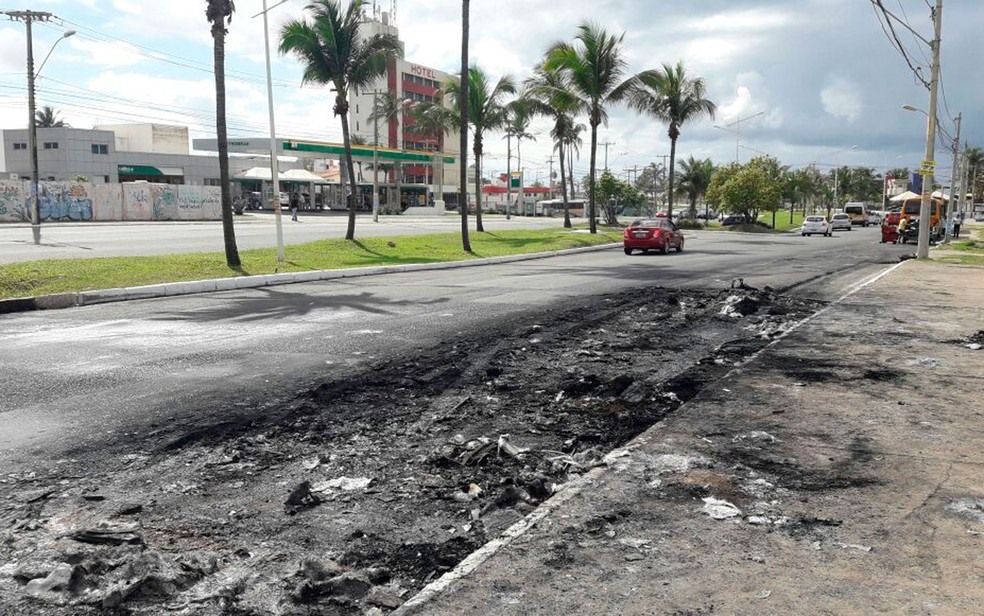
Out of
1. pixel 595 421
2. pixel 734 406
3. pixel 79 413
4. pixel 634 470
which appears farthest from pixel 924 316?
pixel 79 413

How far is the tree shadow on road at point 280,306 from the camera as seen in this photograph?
11.4 metres

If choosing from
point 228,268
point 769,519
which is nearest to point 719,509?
point 769,519

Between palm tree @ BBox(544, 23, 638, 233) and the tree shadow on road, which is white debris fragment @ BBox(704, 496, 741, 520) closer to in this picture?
the tree shadow on road

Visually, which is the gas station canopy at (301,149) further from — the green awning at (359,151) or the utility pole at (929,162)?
the utility pole at (929,162)

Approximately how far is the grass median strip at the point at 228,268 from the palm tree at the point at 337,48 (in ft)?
8.63

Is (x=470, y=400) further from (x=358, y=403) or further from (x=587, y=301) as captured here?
(x=587, y=301)

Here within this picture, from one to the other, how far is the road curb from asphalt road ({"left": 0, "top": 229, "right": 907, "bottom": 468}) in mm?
715

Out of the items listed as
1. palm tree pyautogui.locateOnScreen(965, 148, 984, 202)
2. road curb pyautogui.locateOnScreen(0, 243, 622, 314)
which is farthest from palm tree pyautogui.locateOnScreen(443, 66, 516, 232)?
palm tree pyautogui.locateOnScreen(965, 148, 984, 202)

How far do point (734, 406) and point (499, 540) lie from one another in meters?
3.20

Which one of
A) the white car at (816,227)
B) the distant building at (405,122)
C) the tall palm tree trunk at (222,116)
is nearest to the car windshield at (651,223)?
the tall palm tree trunk at (222,116)

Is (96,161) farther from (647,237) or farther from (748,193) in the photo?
(748,193)

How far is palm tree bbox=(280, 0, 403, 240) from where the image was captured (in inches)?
1020

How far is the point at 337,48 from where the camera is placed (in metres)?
26.2

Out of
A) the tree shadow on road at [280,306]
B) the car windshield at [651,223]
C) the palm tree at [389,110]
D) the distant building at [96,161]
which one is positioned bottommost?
the tree shadow on road at [280,306]
